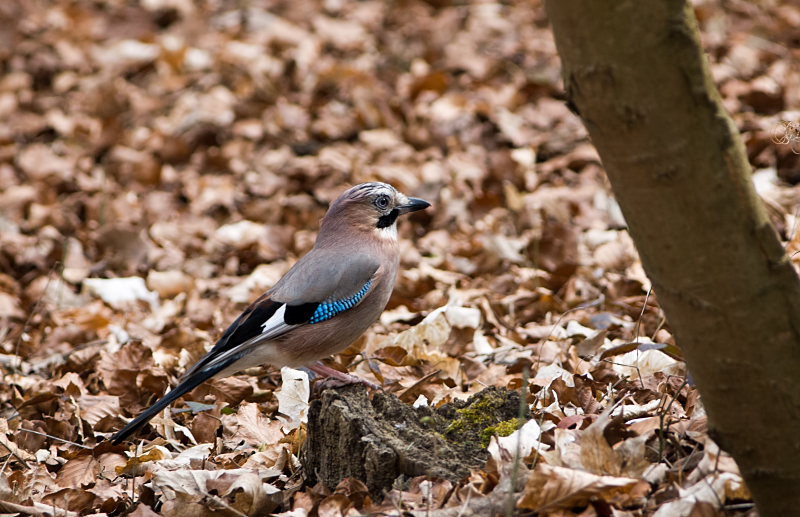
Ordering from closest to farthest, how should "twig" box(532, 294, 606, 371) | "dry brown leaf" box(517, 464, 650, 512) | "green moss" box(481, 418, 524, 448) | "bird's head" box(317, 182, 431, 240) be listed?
"dry brown leaf" box(517, 464, 650, 512) → "green moss" box(481, 418, 524, 448) → "twig" box(532, 294, 606, 371) → "bird's head" box(317, 182, 431, 240)

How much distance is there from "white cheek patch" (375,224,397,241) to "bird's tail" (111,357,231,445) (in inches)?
42.7

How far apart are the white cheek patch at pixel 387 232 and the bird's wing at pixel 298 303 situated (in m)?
0.24

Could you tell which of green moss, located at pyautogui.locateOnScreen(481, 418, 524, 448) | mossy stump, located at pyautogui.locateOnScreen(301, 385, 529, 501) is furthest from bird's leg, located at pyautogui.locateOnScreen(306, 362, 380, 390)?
green moss, located at pyautogui.locateOnScreen(481, 418, 524, 448)

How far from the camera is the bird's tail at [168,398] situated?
A: 3064 millimetres

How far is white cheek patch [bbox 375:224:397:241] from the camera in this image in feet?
13.6

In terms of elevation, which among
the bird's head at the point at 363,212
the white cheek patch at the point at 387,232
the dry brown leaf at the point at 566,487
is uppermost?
the dry brown leaf at the point at 566,487

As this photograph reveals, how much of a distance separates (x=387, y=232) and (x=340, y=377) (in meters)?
0.98

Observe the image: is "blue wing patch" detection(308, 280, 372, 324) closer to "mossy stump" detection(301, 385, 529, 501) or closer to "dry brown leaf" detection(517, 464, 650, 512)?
"mossy stump" detection(301, 385, 529, 501)

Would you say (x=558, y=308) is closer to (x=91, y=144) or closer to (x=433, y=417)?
(x=433, y=417)

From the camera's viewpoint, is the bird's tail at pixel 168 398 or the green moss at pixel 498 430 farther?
the bird's tail at pixel 168 398

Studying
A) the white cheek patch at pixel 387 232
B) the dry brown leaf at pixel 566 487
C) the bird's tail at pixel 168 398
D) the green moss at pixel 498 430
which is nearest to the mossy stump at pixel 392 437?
the green moss at pixel 498 430

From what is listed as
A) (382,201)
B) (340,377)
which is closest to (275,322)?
(340,377)

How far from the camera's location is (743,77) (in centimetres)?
654

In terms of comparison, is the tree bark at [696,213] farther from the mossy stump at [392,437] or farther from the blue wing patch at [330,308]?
the blue wing patch at [330,308]
